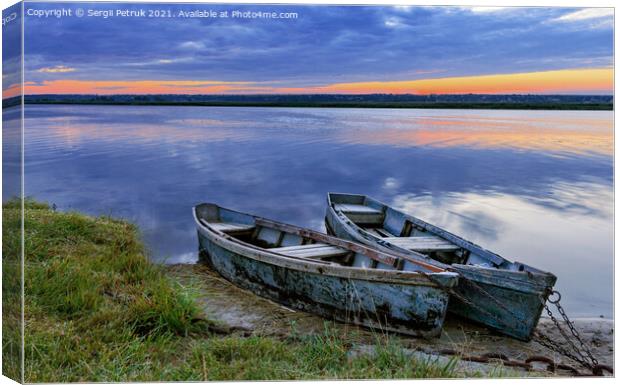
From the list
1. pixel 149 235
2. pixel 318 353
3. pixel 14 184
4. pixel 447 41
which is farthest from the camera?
pixel 149 235

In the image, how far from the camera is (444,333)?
6.14 metres

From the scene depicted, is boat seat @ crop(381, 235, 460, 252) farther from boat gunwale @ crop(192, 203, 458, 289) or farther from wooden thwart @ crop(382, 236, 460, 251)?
boat gunwale @ crop(192, 203, 458, 289)

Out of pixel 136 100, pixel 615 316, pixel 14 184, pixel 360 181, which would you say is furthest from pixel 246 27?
pixel 360 181

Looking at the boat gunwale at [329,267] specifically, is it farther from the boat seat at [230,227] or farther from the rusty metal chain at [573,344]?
the rusty metal chain at [573,344]

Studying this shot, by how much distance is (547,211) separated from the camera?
7.25 m

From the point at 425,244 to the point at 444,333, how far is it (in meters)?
1.45

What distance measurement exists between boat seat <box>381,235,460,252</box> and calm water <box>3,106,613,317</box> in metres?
0.64

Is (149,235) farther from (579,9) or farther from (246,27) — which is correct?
(579,9)

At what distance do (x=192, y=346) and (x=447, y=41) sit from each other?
3.49 m

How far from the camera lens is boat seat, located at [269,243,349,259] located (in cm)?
694

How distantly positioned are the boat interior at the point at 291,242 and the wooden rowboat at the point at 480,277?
0.95ft

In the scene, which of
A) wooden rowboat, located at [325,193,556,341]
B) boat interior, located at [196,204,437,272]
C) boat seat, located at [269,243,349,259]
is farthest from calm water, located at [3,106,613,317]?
boat seat, located at [269,243,349,259]

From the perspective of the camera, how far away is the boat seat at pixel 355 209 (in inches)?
371

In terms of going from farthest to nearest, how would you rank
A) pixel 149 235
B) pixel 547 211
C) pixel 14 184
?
pixel 149 235, pixel 547 211, pixel 14 184
